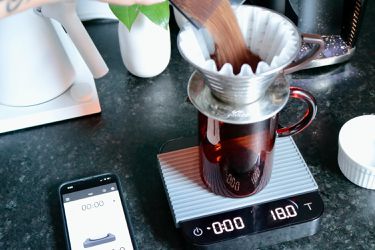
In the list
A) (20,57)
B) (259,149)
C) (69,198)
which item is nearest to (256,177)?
(259,149)

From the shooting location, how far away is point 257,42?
532mm

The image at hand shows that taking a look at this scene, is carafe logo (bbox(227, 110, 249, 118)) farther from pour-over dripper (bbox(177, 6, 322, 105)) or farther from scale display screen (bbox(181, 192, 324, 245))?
scale display screen (bbox(181, 192, 324, 245))

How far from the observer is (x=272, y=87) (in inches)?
20.8

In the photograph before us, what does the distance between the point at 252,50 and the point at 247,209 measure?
17 centimetres

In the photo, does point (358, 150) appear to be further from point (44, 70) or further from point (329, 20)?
point (44, 70)

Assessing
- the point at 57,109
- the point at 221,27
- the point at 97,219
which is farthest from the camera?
the point at 57,109

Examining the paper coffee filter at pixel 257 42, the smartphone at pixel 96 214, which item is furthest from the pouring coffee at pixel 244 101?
the smartphone at pixel 96 214

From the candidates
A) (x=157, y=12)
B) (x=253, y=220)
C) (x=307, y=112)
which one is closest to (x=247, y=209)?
(x=253, y=220)

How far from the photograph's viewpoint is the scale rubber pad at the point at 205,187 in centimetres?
60

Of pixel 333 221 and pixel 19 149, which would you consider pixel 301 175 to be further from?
pixel 19 149

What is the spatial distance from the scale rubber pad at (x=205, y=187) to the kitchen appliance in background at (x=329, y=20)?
176 millimetres

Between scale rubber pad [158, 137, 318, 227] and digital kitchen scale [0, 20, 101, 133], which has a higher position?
digital kitchen scale [0, 20, 101, 133]

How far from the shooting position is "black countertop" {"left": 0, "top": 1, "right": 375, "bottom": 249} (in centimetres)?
61

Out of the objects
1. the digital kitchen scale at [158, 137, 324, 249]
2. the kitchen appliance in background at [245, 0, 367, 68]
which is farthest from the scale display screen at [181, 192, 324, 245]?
the kitchen appliance in background at [245, 0, 367, 68]
